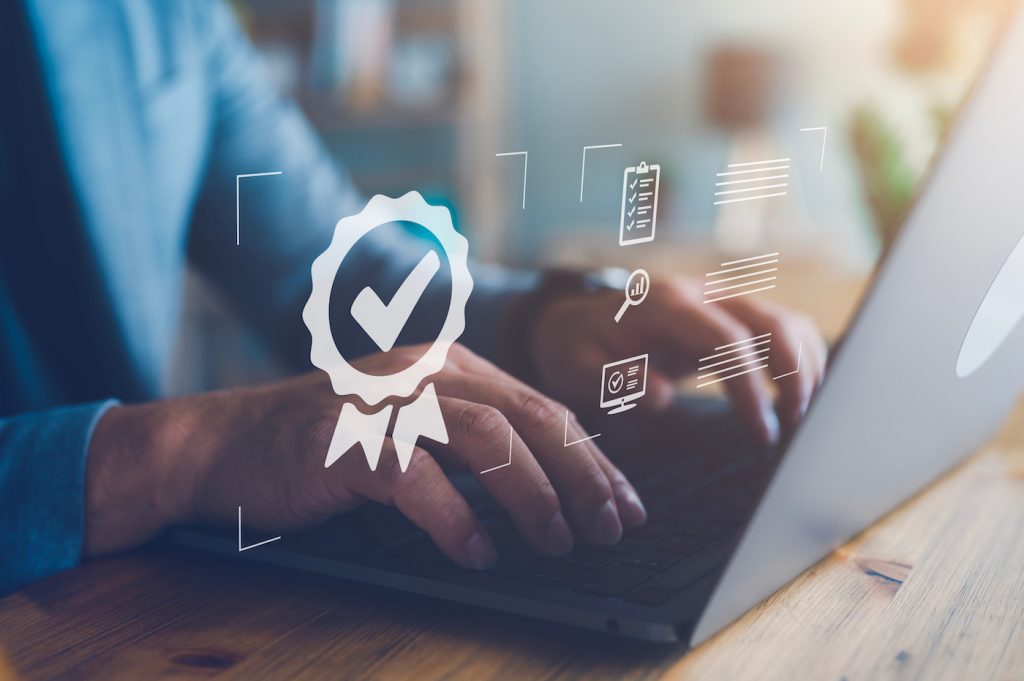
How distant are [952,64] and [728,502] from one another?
2.89 feet

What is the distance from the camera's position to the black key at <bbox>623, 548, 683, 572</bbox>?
0.41m

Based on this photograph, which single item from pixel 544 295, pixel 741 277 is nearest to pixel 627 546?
pixel 741 277

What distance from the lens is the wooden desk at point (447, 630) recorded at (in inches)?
14.0

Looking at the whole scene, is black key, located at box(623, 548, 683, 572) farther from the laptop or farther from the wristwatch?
the wristwatch

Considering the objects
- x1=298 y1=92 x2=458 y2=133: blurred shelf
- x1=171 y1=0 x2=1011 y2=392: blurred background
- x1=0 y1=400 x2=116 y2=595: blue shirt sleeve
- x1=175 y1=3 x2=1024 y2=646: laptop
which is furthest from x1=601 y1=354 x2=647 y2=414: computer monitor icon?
x1=298 y1=92 x2=458 y2=133: blurred shelf

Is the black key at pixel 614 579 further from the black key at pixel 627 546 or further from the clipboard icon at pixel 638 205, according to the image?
the clipboard icon at pixel 638 205

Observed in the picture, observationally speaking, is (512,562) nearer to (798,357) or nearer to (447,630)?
(447,630)

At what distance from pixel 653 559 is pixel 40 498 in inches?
11.8

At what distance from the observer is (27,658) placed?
0.37m

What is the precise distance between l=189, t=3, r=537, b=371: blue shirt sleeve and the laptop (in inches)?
3.9

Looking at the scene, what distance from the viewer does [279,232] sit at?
59 cm

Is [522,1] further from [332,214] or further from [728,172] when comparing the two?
[728,172]

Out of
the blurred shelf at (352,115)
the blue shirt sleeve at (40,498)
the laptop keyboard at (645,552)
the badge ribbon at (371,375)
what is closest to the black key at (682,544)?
the laptop keyboard at (645,552)

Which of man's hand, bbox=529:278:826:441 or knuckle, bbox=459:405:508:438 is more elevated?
knuckle, bbox=459:405:508:438
